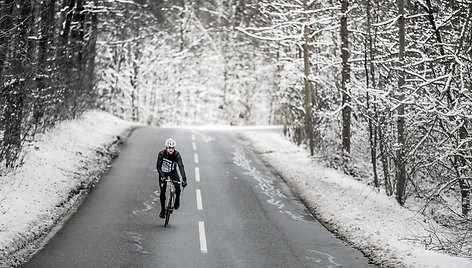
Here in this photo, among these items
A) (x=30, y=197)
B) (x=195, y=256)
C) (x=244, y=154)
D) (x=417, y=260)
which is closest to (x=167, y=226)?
(x=195, y=256)

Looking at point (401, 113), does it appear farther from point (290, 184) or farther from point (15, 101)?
point (15, 101)

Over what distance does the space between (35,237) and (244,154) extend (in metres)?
14.1

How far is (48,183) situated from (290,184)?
7.40 m

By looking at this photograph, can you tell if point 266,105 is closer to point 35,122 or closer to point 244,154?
point 244,154

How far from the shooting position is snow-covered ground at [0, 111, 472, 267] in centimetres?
998

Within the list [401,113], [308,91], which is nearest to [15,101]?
[401,113]

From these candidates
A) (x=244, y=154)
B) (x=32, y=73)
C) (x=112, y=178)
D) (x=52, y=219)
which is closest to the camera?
(x=52, y=219)

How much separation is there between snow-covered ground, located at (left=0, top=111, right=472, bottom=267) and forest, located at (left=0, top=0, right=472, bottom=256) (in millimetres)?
679

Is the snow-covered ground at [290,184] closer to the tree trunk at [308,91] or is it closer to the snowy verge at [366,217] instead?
the snowy verge at [366,217]

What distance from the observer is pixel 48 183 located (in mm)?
13938

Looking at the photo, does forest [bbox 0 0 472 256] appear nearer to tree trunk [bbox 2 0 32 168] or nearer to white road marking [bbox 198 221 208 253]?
tree trunk [bbox 2 0 32 168]

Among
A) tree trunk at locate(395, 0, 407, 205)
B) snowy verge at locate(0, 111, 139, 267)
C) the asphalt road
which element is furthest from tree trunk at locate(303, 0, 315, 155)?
snowy verge at locate(0, 111, 139, 267)

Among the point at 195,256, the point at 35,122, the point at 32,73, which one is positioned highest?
the point at 32,73

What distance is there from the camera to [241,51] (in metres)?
47.9
